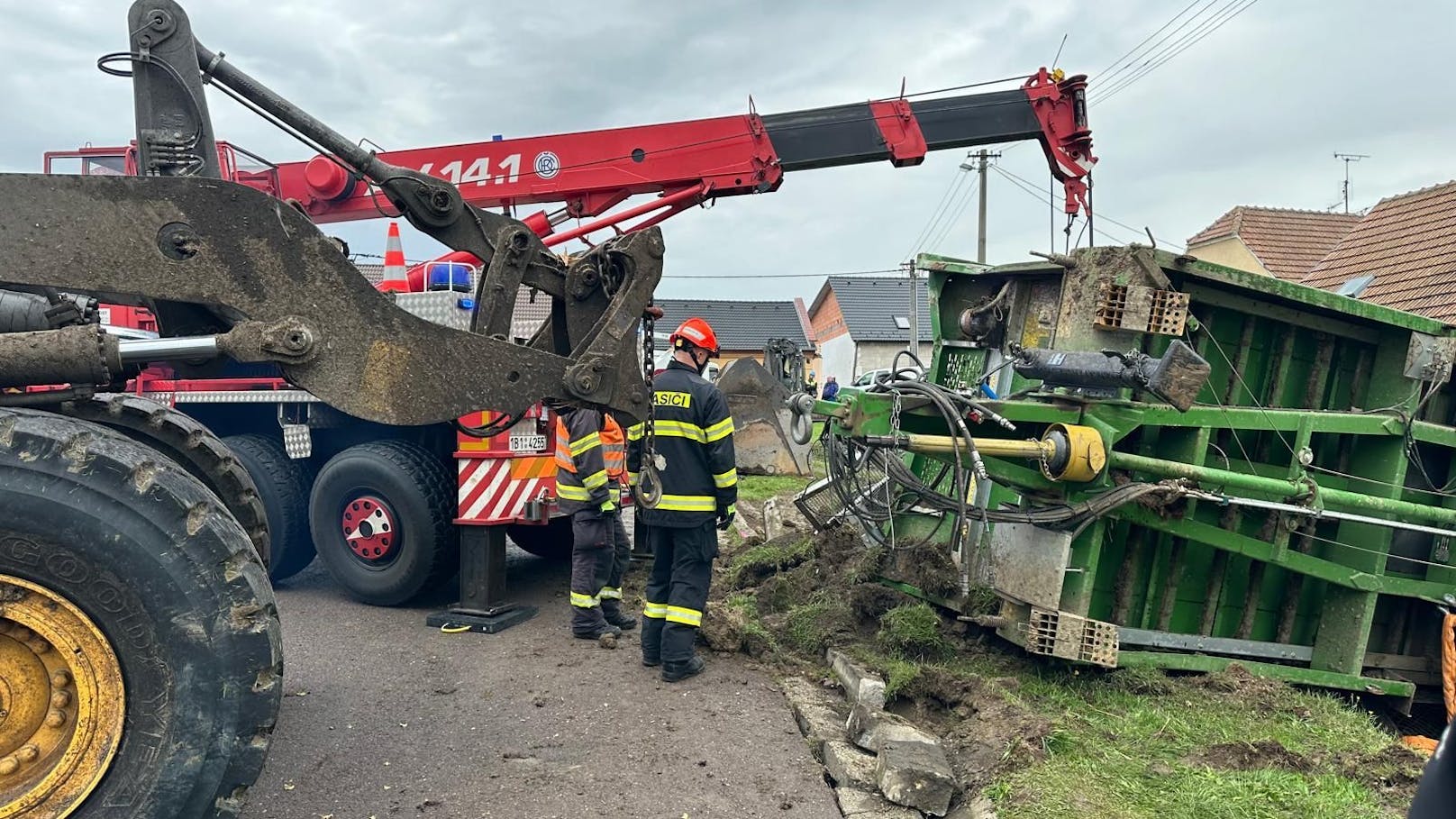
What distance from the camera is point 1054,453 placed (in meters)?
4.25

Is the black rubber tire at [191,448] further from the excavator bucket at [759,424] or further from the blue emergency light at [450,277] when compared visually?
the excavator bucket at [759,424]

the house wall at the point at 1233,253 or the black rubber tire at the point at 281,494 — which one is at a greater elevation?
the house wall at the point at 1233,253

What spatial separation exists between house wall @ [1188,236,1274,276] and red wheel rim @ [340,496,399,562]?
1949cm

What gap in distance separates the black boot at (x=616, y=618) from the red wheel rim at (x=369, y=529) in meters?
1.40

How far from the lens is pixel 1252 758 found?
3.55 meters

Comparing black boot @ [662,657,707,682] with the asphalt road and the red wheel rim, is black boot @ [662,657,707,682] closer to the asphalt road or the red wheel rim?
the asphalt road

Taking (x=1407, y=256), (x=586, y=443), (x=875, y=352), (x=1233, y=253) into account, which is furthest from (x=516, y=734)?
(x=875, y=352)

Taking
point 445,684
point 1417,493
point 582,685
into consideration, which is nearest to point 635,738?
point 582,685

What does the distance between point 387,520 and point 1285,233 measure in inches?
855

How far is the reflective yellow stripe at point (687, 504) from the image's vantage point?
4879 mm

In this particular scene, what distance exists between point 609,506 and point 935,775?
2753 mm

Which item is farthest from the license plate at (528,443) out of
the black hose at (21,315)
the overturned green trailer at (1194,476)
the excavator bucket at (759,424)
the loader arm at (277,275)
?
the excavator bucket at (759,424)

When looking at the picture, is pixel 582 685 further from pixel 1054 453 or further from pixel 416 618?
pixel 1054 453

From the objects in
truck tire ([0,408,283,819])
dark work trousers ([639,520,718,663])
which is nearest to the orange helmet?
dark work trousers ([639,520,718,663])
